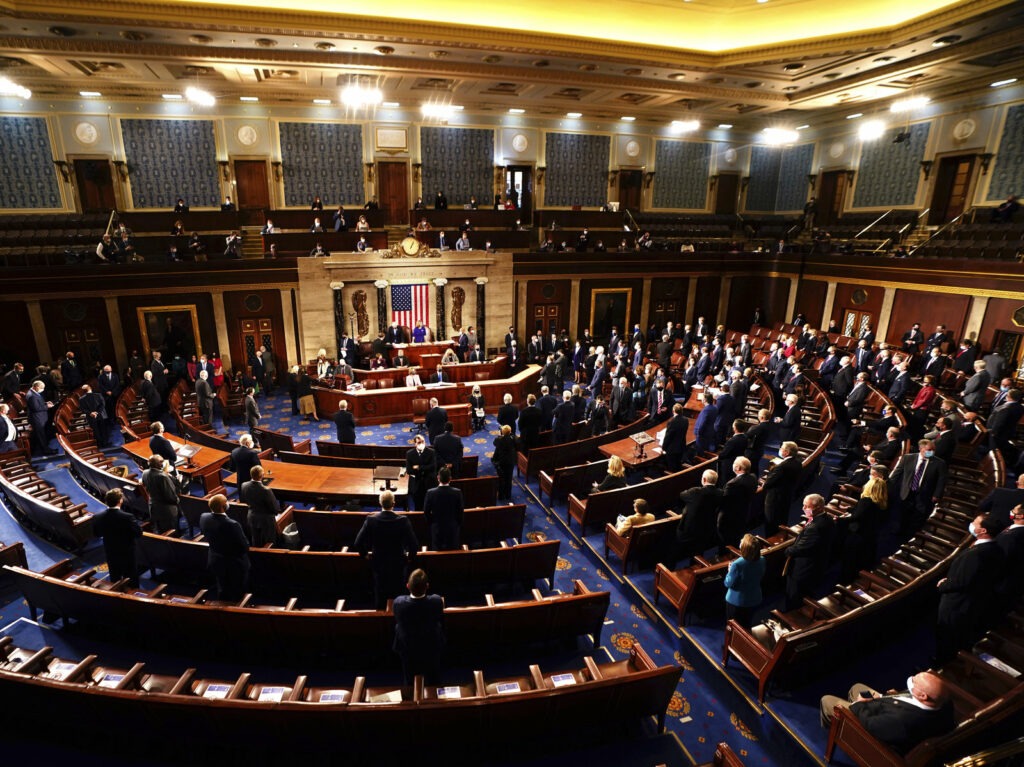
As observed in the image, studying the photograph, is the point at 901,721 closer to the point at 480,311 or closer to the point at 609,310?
the point at 480,311

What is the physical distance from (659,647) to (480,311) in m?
13.4

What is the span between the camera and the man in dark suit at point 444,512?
5613mm

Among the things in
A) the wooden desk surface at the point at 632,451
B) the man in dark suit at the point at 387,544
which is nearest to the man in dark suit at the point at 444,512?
the man in dark suit at the point at 387,544

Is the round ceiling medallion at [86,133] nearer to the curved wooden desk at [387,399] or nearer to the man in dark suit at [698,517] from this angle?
the curved wooden desk at [387,399]

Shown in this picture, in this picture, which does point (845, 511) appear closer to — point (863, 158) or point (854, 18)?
point (854, 18)

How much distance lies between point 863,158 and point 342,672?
75.6ft

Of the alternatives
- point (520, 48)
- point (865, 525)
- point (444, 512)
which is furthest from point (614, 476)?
point (520, 48)

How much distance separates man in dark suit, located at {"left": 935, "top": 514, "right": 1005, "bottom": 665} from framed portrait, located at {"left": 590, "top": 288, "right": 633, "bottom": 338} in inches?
589

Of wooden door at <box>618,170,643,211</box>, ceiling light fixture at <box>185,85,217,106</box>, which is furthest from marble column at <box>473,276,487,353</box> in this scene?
ceiling light fixture at <box>185,85,217,106</box>

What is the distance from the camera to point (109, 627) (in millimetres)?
5238

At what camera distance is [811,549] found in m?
5.17

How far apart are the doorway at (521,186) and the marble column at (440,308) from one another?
5.85 meters

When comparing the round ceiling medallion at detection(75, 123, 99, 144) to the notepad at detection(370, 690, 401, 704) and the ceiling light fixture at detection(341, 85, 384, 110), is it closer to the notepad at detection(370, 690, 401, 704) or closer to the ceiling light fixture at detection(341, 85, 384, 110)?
the ceiling light fixture at detection(341, 85, 384, 110)

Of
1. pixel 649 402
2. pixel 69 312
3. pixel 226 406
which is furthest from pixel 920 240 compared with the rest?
pixel 69 312
